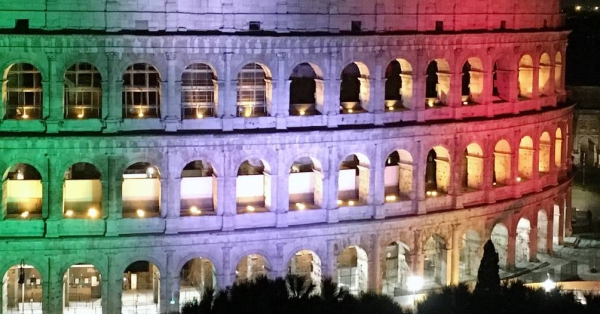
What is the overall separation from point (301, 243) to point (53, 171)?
1106 cm

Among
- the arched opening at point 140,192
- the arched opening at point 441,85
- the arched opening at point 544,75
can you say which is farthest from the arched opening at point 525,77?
the arched opening at point 140,192

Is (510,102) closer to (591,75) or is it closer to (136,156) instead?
(136,156)

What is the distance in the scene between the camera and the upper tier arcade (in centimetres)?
3938

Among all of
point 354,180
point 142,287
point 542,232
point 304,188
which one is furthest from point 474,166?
point 142,287

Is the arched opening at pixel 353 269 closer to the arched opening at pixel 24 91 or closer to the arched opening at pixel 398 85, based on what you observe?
the arched opening at pixel 398 85

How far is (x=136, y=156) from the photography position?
40719 millimetres

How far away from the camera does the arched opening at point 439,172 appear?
47.2 m

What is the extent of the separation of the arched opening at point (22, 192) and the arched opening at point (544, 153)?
2626 centimetres

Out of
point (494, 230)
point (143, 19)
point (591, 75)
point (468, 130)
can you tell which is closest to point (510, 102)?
point (468, 130)

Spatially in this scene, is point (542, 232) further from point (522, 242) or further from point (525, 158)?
point (525, 158)

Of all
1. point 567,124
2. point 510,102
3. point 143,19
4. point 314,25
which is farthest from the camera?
point 567,124

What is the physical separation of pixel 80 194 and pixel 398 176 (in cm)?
1494

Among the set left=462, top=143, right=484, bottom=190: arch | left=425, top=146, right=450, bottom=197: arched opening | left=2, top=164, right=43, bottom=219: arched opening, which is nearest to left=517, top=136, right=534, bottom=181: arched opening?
left=462, top=143, right=484, bottom=190: arch

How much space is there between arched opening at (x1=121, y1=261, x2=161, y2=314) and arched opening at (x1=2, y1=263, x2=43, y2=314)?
3645mm
